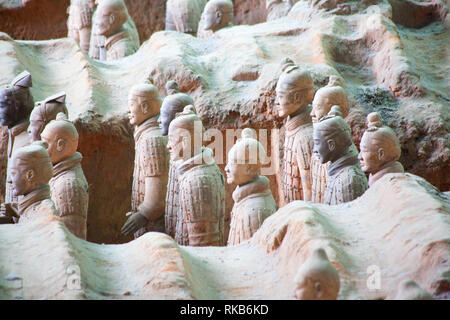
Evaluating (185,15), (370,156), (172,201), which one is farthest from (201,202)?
(185,15)

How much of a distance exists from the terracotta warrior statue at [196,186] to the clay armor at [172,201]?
10.8 inches

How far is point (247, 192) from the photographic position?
7.01 meters

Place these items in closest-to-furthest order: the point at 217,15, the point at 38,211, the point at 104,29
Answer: the point at 38,211
the point at 104,29
the point at 217,15

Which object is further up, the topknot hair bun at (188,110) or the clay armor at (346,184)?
the topknot hair bun at (188,110)

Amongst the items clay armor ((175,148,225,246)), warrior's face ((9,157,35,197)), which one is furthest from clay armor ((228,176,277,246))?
warrior's face ((9,157,35,197))

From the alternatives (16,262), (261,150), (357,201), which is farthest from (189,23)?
(16,262)

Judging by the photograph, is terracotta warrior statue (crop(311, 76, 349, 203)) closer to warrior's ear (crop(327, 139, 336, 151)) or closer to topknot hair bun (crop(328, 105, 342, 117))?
warrior's ear (crop(327, 139, 336, 151))

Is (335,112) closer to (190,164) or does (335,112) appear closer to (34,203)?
(190,164)

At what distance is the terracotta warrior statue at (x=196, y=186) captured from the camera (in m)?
7.27

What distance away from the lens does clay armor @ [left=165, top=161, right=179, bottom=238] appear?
7.75m

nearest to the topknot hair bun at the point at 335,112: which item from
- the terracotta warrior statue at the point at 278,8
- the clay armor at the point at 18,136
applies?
the clay armor at the point at 18,136

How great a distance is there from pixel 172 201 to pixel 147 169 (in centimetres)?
50

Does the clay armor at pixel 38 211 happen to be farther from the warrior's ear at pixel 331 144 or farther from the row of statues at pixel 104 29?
the row of statues at pixel 104 29
